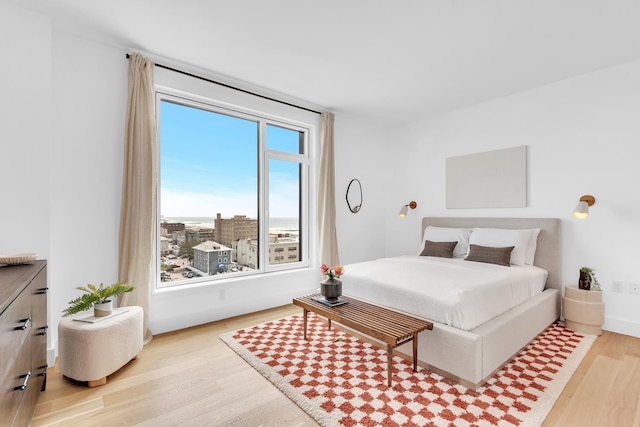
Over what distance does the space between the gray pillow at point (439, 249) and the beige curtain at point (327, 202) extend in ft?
3.94

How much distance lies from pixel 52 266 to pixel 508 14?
157 inches

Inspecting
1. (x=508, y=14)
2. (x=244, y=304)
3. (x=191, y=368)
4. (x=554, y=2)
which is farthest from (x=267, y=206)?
(x=554, y=2)

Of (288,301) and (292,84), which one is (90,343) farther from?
(292,84)

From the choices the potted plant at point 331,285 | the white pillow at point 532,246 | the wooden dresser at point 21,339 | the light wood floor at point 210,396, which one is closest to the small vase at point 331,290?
the potted plant at point 331,285

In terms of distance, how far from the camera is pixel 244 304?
353 cm

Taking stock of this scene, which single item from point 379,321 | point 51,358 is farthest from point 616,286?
point 51,358

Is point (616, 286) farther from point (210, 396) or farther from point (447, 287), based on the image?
point (210, 396)

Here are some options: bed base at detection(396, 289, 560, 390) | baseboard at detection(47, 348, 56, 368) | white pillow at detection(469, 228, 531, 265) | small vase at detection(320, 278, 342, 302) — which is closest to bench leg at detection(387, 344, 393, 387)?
bed base at detection(396, 289, 560, 390)

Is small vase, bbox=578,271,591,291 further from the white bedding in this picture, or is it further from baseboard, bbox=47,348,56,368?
baseboard, bbox=47,348,56,368

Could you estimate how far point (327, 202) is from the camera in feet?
13.9

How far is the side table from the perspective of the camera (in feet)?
9.68

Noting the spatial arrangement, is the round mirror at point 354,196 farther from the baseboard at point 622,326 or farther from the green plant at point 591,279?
the baseboard at point 622,326

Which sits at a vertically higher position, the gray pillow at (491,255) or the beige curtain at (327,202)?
the beige curtain at (327,202)

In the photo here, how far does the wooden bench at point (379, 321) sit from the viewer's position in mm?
2039
